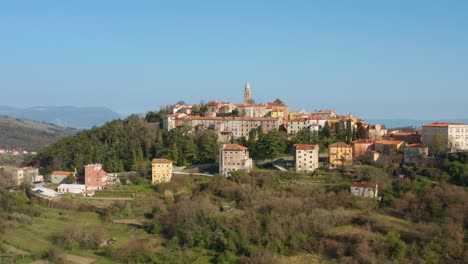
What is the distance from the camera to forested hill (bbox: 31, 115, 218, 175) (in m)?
47.5

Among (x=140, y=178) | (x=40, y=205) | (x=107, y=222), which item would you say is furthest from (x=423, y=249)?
(x=40, y=205)

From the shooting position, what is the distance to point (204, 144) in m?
47.7

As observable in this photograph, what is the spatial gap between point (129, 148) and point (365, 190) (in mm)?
24392

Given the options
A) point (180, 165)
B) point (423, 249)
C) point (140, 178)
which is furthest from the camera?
point (180, 165)

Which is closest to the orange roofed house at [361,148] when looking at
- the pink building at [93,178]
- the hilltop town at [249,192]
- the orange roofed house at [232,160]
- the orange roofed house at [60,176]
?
the hilltop town at [249,192]

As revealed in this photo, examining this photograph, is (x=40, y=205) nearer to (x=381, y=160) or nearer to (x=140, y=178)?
(x=140, y=178)

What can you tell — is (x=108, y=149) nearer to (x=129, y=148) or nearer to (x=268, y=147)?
(x=129, y=148)

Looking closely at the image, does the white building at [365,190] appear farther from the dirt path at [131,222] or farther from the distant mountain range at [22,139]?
the distant mountain range at [22,139]

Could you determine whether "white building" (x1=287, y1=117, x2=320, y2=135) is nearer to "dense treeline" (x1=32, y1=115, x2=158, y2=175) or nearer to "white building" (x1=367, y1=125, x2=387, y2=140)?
"white building" (x1=367, y1=125, x2=387, y2=140)

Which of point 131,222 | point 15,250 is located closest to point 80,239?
point 15,250

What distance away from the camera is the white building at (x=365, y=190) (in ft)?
119

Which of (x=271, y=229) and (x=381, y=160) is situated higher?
(x=381, y=160)

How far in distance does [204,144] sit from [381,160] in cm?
1527

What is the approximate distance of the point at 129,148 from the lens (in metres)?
51.6
